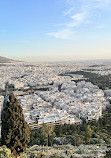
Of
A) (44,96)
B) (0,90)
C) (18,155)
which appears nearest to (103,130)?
(18,155)

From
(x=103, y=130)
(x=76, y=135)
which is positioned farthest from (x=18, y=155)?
(x=103, y=130)

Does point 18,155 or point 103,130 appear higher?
point 18,155

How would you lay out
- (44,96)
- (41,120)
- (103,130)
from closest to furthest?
1. (103,130)
2. (41,120)
3. (44,96)

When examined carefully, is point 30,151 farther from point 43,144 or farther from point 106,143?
point 106,143

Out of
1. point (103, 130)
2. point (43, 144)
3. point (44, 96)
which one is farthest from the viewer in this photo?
point (44, 96)

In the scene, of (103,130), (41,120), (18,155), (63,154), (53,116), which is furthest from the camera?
(53,116)

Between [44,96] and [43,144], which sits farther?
[44,96]

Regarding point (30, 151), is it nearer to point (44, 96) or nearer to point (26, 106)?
point (26, 106)

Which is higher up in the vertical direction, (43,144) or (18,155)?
(18,155)

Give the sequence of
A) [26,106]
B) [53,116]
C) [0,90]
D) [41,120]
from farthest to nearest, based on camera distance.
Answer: [0,90] → [26,106] → [53,116] → [41,120]
